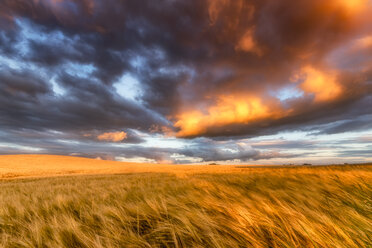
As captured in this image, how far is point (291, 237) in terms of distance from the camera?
3.64 feet

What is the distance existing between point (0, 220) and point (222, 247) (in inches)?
110

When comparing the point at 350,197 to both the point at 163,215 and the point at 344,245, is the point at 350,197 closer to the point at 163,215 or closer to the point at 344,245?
the point at 344,245

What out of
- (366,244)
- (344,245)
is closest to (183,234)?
(344,245)

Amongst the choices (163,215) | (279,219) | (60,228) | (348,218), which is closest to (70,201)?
(60,228)

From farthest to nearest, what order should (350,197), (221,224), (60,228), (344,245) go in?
(350,197)
(60,228)
(221,224)
(344,245)

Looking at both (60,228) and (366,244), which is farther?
(60,228)

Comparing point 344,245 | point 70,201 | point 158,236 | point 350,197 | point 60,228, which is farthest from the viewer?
point 70,201

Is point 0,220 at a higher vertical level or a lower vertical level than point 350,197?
lower

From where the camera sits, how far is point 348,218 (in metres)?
1.53

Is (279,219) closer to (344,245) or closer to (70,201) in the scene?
(344,245)

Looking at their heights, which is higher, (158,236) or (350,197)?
(350,197)

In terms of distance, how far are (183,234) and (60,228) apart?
1.01 m

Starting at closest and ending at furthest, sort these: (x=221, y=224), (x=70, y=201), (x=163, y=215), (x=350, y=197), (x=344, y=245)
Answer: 1. (x=344, y=245)
2. (x=221, y=224)
3. (x=163, y=215)
4. (x=350, y=197)
5. (x=70, y=201)

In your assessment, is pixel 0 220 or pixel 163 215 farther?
pixel 0 220
